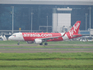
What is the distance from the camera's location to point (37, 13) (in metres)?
139

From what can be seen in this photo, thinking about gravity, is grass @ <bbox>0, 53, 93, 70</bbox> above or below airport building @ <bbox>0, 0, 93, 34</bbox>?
below

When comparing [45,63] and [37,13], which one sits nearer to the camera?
[45,63]

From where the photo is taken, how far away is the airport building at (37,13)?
13550 centimetres

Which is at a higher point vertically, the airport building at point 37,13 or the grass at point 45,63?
the airport building at point 37,13

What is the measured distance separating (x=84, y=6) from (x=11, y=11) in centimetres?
5374

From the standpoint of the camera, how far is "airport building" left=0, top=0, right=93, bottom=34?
136m

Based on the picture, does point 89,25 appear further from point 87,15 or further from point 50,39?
point 50,39

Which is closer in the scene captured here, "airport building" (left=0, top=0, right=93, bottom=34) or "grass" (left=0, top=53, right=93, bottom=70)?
"grass" (left=0, top=53, right=93, bottom=70)

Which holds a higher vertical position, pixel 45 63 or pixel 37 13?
pixel 37 13

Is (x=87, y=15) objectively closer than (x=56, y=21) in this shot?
No

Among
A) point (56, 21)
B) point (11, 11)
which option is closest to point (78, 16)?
point (56, 21)

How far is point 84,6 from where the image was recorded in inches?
5497

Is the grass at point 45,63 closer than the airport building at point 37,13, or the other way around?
the grass at point 45,63

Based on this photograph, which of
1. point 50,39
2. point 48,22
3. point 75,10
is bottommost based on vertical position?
point 50,39
